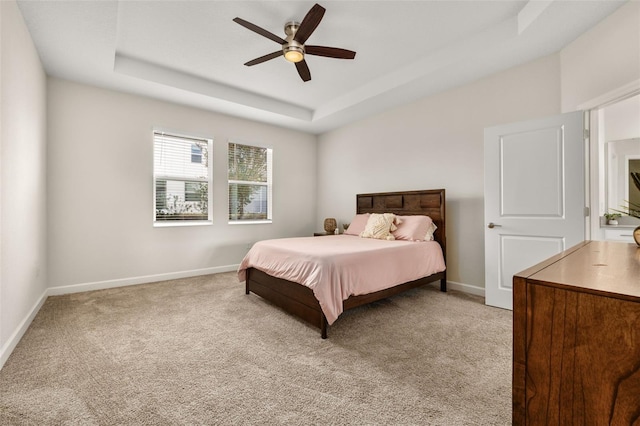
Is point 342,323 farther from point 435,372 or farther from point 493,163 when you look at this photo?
point 493,163

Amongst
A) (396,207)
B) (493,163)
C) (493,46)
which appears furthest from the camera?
(396,207)

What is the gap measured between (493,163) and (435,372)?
2.38 m

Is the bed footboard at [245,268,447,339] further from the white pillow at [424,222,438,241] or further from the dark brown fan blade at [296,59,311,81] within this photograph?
the dark brown fan blade at [296,59,311,81]

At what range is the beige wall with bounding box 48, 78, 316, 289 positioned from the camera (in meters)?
3.52

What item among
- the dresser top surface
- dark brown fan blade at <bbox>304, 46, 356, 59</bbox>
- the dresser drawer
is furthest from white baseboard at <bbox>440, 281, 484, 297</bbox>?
dark brown fan blade at <bbox>304, 46, 356, 59</bbox>

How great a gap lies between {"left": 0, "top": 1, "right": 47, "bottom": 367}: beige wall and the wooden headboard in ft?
13.4

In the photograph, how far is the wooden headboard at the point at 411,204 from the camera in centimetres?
376

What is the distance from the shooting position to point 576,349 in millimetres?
738

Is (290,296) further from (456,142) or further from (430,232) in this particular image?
(456,142)

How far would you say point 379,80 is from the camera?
392cm

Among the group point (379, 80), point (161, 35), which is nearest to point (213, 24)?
point (161, 35)

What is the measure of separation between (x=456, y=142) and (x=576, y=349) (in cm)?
351

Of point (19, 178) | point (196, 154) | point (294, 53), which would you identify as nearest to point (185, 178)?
point (196, 154)

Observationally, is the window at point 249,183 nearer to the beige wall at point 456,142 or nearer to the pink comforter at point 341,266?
the beige wall at point 456,142
